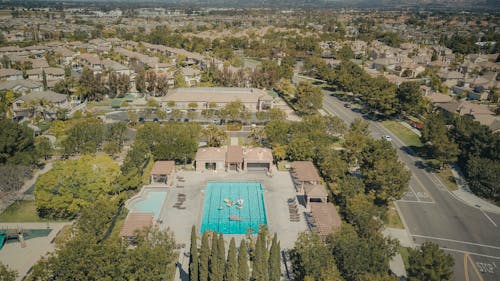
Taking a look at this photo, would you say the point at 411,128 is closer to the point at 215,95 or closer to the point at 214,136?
the point at 214,136

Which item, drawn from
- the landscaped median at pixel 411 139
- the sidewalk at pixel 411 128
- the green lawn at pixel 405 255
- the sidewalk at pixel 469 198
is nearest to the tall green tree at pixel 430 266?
the green lawn at pixel 405 255

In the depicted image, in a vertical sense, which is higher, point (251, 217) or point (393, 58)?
point (393, 58)

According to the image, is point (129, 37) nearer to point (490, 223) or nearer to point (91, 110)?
point (91, 110)

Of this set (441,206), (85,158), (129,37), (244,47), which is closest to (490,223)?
(441,206)

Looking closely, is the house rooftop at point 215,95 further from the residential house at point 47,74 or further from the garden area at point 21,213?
the garden area at point 21,213

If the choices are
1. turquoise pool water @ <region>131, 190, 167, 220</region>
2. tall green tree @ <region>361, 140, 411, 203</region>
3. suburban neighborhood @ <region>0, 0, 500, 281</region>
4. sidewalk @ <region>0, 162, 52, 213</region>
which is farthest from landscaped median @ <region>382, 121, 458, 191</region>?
sidewalk @ <region>0, 162, 52, 213</region>

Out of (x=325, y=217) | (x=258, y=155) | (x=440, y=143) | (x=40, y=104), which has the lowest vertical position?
(x=325, y=217)

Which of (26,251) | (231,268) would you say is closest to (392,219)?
(231,268)
